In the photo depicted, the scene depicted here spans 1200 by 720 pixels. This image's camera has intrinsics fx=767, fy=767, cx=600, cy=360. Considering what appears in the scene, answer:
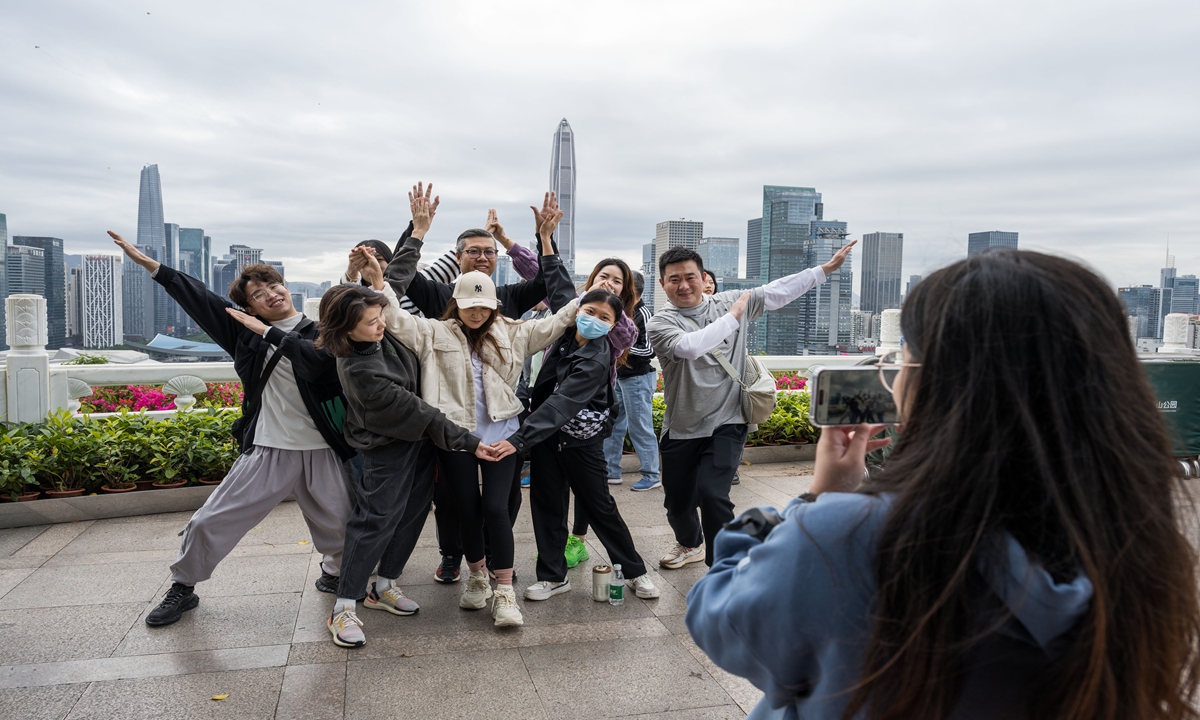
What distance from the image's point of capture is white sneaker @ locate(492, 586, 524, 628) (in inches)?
151

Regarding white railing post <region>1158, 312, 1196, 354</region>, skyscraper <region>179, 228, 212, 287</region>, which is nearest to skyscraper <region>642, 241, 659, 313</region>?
white railing post <region>1158, 312, 1196, 354</region>

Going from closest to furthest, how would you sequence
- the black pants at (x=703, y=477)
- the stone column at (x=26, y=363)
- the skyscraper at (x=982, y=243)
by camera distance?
the skyscraper at (x=982, y=243)
the black pants at (x=703, y=477)
the stone column at (x=26, y=363)

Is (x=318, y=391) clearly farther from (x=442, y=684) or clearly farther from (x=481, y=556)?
(x=442, y=684)

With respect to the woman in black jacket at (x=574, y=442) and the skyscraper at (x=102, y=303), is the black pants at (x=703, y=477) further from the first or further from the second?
the skyscraper at (x=102, y=303)

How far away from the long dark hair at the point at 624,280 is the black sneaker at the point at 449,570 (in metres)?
1.78

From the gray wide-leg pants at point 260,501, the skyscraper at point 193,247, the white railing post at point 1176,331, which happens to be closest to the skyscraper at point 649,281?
the gray wide-leg pants at point 260,501

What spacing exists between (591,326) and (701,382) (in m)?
0.78

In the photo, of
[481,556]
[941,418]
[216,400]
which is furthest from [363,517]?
[216,400]

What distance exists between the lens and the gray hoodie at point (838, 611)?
35.7 inches

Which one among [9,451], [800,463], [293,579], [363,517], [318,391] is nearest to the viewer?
[363,517]

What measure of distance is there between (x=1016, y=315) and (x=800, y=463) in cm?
722

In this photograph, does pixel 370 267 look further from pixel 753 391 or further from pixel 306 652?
pixel 753 391

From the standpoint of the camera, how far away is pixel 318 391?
13.0 feet

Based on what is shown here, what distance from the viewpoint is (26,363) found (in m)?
6.57
